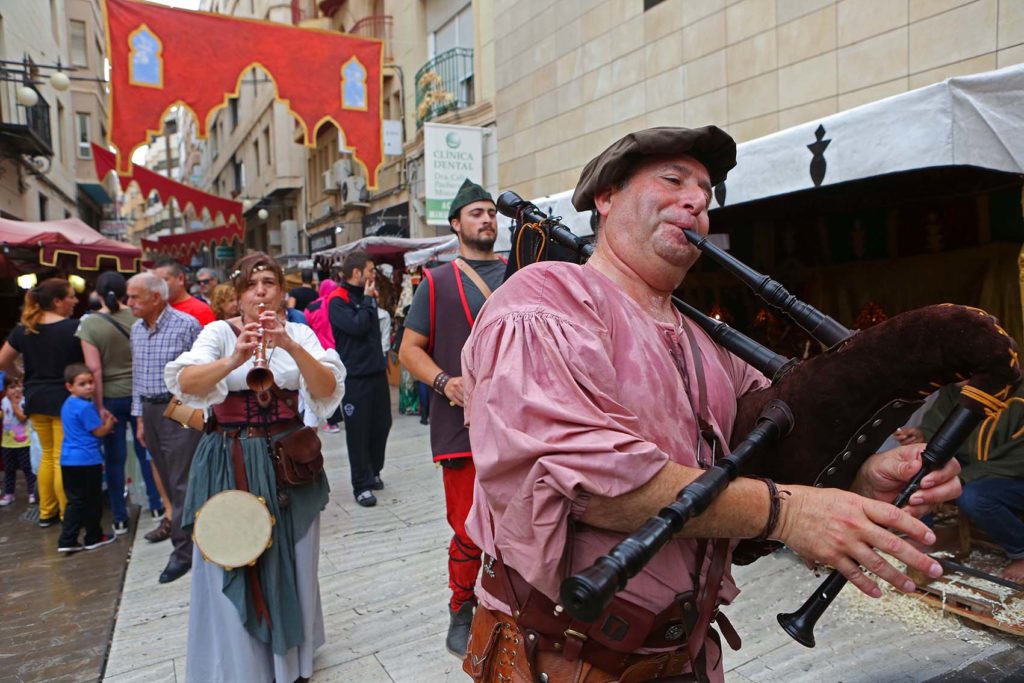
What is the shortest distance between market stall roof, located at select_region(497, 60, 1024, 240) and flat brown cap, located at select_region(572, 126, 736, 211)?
1.50 meters

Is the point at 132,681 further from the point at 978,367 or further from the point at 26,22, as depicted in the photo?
the point at 26,22

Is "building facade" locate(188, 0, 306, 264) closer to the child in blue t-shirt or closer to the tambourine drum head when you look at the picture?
the child in blue t-shirt

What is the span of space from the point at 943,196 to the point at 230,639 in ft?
17.7

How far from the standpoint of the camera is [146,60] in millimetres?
7504

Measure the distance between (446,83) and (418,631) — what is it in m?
12.5

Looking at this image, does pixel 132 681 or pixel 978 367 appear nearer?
pixel 978 367

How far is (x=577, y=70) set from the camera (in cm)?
977

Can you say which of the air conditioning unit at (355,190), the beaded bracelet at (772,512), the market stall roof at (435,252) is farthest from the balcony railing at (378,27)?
the beaded bracelet at (772,512)

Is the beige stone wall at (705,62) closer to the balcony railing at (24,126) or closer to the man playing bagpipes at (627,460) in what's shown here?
the man playing bagpipes at (627,460)

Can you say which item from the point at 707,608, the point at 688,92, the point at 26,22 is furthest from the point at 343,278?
the point at 26,22

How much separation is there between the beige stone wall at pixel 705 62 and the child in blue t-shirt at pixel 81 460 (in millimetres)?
6732

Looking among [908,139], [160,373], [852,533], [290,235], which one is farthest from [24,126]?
[852,533]

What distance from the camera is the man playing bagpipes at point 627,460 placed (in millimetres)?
1112

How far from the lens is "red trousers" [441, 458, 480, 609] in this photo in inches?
120
